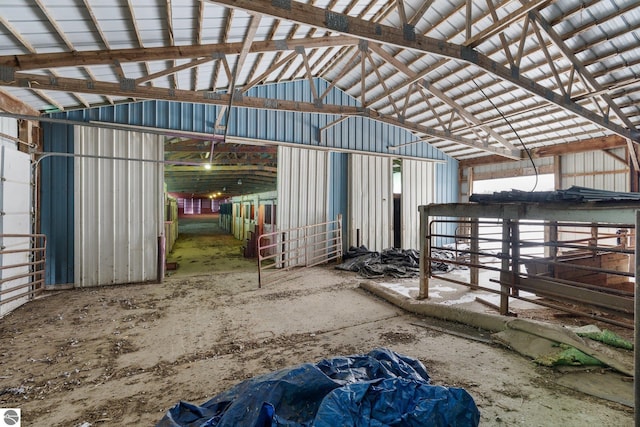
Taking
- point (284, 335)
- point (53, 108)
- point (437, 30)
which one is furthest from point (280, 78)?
point (284, 335)

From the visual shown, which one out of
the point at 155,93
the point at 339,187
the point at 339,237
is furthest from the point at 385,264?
the point at 155,93

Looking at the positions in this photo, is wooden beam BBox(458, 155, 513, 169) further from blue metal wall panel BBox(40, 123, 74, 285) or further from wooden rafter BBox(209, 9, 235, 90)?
blue metal wall panel BBox(40, 123, 74, 285)

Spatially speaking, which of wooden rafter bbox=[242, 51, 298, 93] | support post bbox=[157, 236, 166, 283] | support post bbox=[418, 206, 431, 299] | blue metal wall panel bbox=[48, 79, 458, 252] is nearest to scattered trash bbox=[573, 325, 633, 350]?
support post bbox=[418, 206, 431, 299]

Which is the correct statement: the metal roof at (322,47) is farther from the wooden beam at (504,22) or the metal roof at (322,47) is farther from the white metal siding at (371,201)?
the white metal siding at (371,201)

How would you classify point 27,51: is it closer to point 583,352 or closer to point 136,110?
point 136,110

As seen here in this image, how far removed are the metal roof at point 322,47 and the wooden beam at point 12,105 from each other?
0.56 feet

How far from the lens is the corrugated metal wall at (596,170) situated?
30.4 feet

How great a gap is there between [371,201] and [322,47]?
5.42 meters

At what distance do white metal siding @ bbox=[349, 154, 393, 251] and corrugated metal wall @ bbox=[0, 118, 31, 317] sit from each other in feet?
26.1

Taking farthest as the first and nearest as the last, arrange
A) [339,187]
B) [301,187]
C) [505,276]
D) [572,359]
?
[339,187]
[301,187]
[505,276]
[572,359]

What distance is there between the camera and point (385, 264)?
339 inches

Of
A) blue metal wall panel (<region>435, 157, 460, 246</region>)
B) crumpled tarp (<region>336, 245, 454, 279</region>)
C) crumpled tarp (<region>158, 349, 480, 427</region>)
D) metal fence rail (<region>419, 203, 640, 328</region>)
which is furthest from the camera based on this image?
blue metal wall panel (<region>435, 157, 460, 246</region>)

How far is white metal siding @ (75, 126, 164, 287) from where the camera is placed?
6895mm

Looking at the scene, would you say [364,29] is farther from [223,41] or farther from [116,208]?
[116,208]
